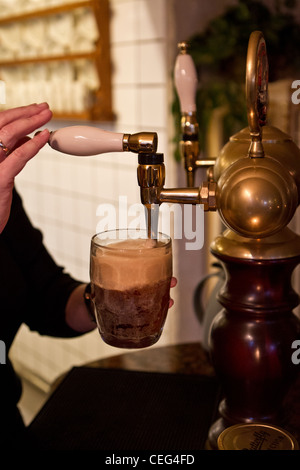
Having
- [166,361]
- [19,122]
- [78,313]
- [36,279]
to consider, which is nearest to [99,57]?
[36,279]

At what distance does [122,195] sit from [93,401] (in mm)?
1544

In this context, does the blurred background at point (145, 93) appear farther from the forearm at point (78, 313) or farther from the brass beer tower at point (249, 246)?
the brass beer tower at point (249, 246)

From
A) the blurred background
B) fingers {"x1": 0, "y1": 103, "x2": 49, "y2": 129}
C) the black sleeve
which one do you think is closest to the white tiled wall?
the blurred background

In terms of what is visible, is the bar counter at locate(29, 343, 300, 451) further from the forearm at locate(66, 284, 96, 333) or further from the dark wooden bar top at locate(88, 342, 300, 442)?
the forearm at locate(66, 284, 96, 333)

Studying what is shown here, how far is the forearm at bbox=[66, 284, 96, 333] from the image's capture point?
1282 millimetres

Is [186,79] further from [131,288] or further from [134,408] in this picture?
[134,408]

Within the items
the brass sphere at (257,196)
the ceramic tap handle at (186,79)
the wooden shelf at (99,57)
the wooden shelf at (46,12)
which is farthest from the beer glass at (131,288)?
the wooden shelf at (46,12)

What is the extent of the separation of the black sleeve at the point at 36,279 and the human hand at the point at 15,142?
53cm

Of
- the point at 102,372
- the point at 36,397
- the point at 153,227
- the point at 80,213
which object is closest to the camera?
the point at 153,227

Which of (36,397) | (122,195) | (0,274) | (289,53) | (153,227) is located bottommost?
(36,397)

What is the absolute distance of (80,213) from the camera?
279 centimetres

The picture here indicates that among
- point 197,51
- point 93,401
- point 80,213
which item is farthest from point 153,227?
point 80,213

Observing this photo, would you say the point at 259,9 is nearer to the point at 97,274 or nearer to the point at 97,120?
the point at 97,120

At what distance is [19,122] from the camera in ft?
2.65
